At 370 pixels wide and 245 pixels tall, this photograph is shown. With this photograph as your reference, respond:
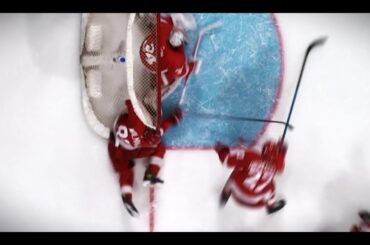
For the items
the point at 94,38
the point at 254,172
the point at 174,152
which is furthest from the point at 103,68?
the point at 254,172

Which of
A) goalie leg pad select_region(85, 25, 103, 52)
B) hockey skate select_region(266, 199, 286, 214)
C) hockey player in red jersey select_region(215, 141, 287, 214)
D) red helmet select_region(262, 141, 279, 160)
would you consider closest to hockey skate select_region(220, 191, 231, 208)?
hockey player in red jersey select_region(215, 141, 287, 214)

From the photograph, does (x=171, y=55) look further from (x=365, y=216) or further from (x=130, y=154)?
(x=365, y=216)

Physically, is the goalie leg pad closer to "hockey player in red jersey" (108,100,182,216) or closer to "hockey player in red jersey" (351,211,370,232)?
"hockey player in red jersey" (108,100,182,216)

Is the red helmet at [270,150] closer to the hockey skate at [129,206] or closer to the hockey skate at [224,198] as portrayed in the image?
the hockey skate at [224,198]

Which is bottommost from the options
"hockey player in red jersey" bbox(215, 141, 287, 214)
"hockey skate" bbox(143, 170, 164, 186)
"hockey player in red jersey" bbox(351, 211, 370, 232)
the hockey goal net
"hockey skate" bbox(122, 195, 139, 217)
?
"hockey skate" bbox(122, 195, 139, 217)

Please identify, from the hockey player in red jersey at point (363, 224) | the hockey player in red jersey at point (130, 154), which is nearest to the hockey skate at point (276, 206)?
the hockey player in red jersey at point (363, 224)

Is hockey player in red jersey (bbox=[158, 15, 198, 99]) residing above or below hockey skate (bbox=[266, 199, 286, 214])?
above

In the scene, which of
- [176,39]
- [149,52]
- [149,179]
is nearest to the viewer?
[149,52]
